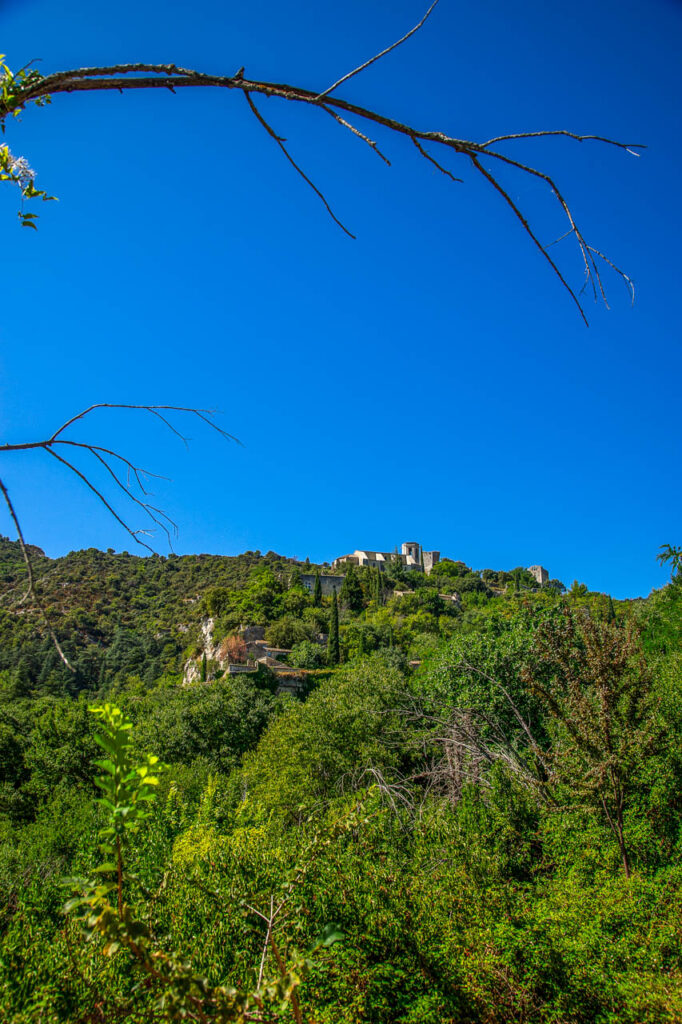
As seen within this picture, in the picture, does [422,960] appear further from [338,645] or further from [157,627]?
[157,627]

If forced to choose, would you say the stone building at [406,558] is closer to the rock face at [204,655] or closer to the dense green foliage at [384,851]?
the rock face at [204,655]

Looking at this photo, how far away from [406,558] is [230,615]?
5832 cm

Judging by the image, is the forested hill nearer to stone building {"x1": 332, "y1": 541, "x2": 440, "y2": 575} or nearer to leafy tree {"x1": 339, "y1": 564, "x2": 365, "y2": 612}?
leafy tree {"x1": 339, "y1": 564, "x2": 365, "y2": 612}

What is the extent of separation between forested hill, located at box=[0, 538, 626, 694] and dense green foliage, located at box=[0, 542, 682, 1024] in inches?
238

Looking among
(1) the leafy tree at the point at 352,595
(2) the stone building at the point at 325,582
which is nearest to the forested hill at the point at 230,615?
(1) the leafy tree at the point at 352,595

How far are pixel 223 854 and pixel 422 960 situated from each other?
2.82 metres

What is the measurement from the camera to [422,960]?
5586 millimetres

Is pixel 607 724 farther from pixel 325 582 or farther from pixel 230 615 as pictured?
pixel 325 582

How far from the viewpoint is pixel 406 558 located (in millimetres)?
102938

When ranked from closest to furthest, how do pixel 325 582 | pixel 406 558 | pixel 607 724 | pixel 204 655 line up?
pixel 607 724
pixel 204 655
pixel 325 582
pixel 406 558

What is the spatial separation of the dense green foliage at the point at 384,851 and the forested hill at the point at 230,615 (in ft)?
19.9

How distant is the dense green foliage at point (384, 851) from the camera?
2.63 metres

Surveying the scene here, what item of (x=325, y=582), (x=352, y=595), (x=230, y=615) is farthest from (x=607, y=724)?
(x=325, y=582)

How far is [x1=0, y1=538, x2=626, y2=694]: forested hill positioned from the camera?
3656 centimetres
